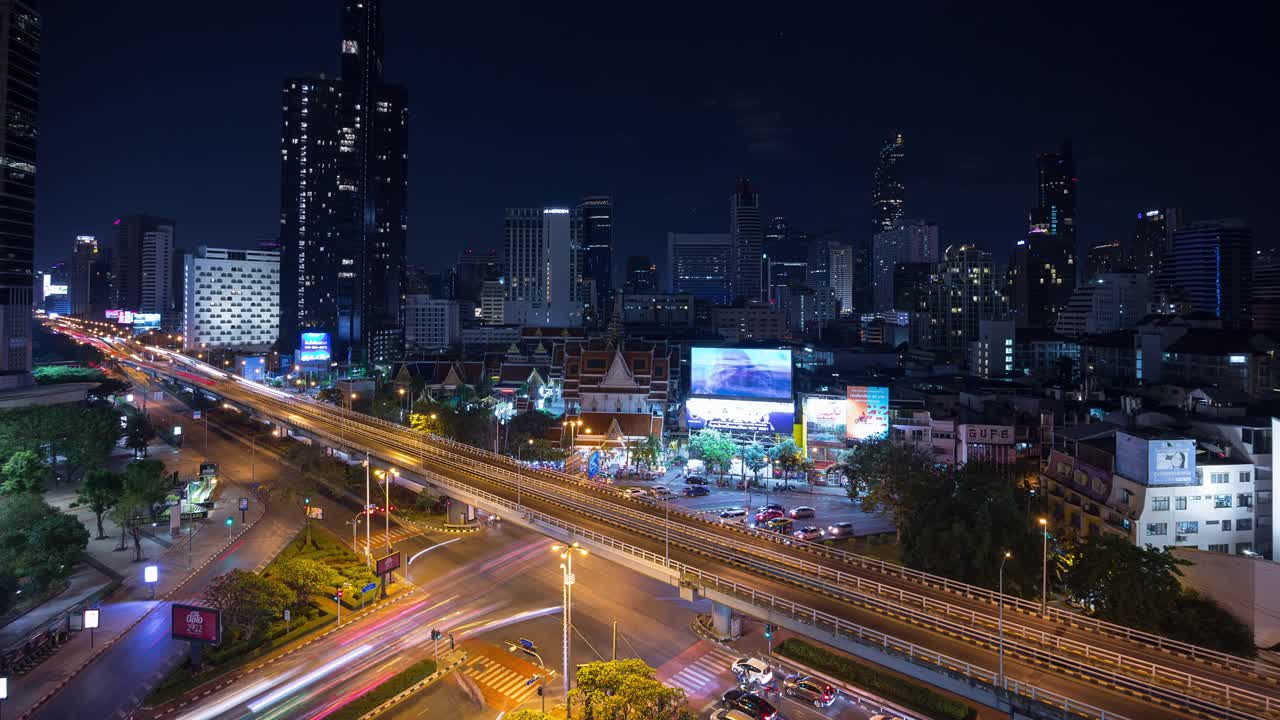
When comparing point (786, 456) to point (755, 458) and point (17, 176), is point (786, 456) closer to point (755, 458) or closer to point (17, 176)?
point (755, 458)

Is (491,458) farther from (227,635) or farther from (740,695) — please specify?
(740,695)

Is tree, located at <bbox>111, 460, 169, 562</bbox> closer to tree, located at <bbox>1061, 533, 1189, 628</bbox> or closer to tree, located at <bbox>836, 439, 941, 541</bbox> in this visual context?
tree, located at <bbox>836, 439, 941, 541</bbox>

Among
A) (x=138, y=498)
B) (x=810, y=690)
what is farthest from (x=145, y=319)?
(x=810, y=690)

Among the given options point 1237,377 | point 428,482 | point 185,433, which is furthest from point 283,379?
point 1237,377

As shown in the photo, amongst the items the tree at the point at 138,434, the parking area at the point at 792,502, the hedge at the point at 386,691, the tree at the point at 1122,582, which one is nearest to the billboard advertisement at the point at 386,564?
the hedge at the point at 386,691

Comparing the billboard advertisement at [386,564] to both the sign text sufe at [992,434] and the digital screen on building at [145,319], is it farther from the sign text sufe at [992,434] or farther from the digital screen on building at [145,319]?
the digital screen on building at [145,319]
